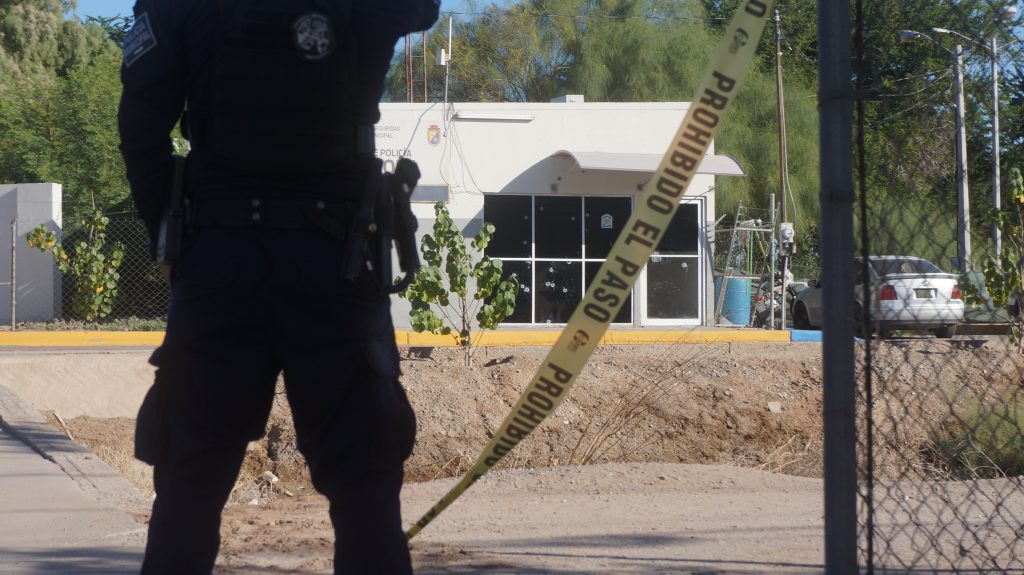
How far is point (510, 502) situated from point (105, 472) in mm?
2181

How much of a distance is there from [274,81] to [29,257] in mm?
19197

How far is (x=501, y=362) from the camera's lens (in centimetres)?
1071

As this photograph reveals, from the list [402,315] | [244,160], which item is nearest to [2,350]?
[402,315]

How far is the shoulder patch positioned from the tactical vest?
160mm

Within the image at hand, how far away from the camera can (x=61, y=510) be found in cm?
470

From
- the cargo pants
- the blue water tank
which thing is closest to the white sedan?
the cargo pants

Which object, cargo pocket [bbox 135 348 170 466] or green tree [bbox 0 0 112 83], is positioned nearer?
cargo pocket [bbox 135 348 170 466]

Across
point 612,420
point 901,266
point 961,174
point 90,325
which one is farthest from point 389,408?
point 90,325

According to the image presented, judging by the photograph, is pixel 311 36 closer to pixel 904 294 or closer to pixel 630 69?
pixel 904 294

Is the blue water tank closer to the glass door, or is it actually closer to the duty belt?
the glass door

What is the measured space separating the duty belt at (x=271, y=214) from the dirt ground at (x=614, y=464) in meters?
1.64

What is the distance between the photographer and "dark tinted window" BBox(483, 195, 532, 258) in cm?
2014

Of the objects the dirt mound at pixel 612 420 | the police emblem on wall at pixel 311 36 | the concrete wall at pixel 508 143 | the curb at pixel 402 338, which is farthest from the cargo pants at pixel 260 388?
the concrete wall at pixel 508 143

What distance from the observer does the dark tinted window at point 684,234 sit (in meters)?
20.7
